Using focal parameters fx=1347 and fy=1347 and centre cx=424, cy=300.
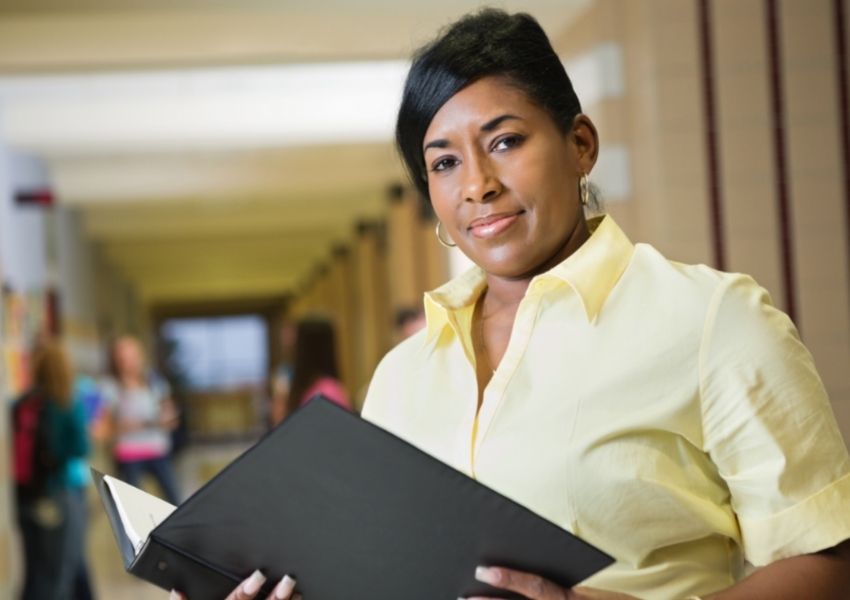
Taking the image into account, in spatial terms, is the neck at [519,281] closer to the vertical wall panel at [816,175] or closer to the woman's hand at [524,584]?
the woman's hand at [524,584]

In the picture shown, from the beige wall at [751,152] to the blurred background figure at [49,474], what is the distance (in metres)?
2.74

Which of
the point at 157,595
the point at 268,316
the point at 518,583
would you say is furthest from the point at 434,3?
the point at 268,316

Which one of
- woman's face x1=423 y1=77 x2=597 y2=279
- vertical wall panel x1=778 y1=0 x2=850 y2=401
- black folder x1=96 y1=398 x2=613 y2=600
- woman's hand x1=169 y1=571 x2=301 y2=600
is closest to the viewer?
black folder x1=96 y1=398 x2=613 y2=600

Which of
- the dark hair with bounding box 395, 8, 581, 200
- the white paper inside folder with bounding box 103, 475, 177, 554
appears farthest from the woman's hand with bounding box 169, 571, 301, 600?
the dark hair with bounding box 395, 8, 581, 200

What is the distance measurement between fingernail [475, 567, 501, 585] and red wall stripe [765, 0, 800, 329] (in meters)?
4.47

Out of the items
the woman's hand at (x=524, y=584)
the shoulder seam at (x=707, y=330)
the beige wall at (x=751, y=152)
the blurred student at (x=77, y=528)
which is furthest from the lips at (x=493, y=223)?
the blurred student at (x=77, y=528)

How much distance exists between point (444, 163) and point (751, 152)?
4.30m

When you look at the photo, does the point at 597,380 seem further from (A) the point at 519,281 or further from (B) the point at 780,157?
(B) the point at 780,157

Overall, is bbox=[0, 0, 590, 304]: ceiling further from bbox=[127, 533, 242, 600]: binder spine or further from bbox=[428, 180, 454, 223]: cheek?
bbox=[127, 533, 242, 600]: binder spine

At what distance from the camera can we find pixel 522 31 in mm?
1516

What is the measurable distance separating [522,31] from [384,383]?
46cm

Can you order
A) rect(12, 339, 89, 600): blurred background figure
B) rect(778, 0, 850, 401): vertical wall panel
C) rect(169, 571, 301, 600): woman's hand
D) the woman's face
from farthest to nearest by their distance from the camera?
rect(12, 339, 89, 600): blurred background figure < rect(778, 0, 850, 401): vertical wall panel < the woman's face < rect(169, 571, 301, 600): woman's hand

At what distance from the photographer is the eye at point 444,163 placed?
1.51 m

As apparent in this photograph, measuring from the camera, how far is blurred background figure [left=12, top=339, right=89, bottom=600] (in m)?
6.02
